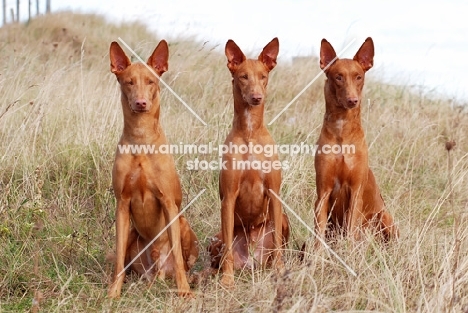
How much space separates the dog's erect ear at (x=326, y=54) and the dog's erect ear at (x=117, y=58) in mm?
1502

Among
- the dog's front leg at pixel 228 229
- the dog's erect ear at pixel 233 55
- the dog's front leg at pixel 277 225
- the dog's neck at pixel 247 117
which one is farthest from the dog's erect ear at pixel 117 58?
the dog's front leg at pixel 277 225

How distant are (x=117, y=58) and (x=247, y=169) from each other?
1241 mm

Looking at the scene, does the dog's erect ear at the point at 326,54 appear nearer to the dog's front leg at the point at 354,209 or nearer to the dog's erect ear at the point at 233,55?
the dog's erect ear at the point at 233,55

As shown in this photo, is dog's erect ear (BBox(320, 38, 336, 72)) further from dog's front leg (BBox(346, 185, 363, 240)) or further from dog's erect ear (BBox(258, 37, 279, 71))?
dog's front leg (BBox(346, 185, 363, 240))

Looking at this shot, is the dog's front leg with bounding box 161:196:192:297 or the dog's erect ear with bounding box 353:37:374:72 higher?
the dog's erect ear with bounding box 353:37:374:72

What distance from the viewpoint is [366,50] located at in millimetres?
5422

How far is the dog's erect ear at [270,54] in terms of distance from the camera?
5.32 m

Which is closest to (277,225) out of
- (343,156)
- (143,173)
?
(343,156)

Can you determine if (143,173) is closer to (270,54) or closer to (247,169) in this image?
(247,169)

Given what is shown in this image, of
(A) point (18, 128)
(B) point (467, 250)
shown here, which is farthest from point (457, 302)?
(A) point (18, 128)

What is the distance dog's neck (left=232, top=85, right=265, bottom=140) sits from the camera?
5215mm

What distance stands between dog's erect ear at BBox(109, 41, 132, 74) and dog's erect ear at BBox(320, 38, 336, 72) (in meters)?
1.50

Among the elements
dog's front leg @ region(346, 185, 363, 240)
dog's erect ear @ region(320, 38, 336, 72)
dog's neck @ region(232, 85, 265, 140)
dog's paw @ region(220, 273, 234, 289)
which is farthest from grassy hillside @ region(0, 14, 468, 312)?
dog's erect ear @ region(320, 38, 336, 72)

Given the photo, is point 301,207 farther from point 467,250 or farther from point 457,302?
point 457,302
